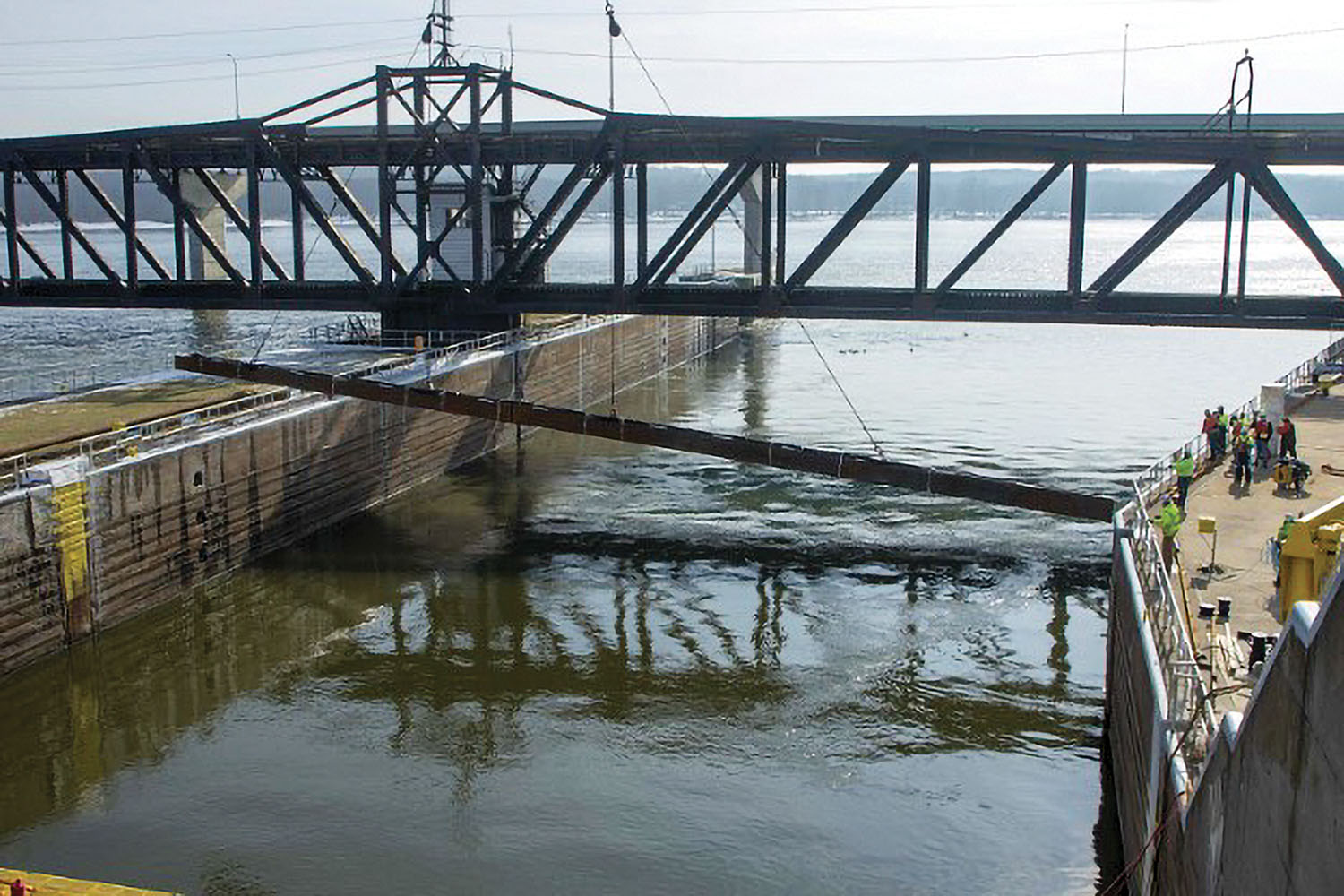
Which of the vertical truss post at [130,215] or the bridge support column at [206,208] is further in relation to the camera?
the bridge support column at [206,208]

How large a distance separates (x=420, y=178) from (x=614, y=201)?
28.9ft

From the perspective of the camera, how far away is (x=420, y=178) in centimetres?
5269

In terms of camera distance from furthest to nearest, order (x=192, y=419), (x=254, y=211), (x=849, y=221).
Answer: (x=254, y=211) → (x=849, y=221) → (x=192, y=419)

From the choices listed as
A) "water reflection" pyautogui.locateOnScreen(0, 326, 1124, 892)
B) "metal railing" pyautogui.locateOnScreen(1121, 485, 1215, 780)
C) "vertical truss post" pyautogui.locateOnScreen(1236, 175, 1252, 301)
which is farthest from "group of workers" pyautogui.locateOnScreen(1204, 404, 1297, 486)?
"metal railing" pyautogui.locateOnScreen(1121, 485, 1215, 780)

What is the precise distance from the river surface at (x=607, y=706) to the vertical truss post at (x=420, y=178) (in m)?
9.15

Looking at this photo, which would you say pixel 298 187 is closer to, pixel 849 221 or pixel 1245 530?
pixel 849 221

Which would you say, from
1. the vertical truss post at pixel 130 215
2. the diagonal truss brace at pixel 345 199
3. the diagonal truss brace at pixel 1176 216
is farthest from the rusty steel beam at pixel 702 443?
the vertical truss post at pixel 130 215

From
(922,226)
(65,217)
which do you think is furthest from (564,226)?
(65,217)

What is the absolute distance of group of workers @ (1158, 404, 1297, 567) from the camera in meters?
24.6

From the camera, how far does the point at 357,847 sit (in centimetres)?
2191

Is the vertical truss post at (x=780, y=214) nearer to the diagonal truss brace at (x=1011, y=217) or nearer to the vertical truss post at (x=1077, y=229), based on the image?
the diagonal truss brace at (x=1011, y=217)

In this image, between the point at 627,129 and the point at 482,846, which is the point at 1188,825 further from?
the point at 627,129

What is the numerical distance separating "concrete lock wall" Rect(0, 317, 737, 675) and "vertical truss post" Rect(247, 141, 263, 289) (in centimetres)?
778

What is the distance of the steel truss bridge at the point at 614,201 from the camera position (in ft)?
133
